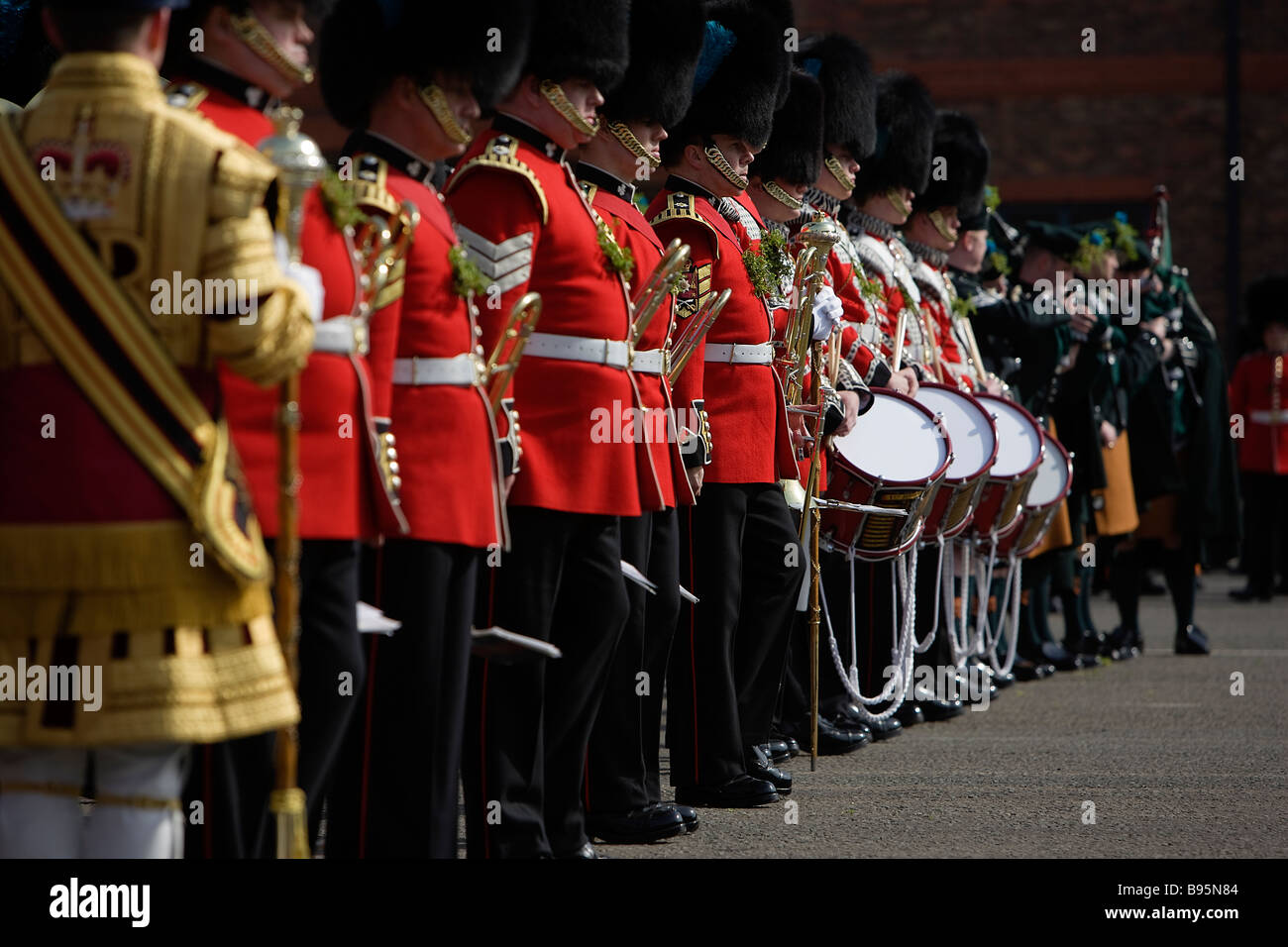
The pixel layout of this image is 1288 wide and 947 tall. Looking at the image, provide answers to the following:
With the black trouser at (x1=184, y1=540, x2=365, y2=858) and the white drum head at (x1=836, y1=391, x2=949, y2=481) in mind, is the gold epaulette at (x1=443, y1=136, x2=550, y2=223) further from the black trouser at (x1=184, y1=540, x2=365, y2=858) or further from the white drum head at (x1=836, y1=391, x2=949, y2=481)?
the white drum head at (x1=836, y1=391, x2=949, y2=481)

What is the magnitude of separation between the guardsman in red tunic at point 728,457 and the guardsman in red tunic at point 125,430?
109 inches

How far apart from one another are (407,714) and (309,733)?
0.37 meters

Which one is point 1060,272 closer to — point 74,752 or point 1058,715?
point 1058,715

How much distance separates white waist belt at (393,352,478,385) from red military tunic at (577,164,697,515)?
96 centimetres

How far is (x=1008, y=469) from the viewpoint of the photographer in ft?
27.4

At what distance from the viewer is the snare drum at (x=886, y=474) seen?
23.8 ft

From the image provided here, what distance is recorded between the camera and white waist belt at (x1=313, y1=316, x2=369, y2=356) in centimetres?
386

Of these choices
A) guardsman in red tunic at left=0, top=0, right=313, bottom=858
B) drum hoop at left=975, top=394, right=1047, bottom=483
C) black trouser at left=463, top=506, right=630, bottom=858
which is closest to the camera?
guardsman in red tunic at left=0, top=0, right=313, bottom=858

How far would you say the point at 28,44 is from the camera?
5.76 m

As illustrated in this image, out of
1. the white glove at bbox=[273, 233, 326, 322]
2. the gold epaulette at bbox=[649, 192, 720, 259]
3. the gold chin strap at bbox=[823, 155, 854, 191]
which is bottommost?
the white glove at bbox=[273, 233, 326, 322]

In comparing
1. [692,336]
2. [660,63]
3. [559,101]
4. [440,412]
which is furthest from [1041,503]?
[440,412]

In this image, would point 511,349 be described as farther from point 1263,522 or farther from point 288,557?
point 1263,522

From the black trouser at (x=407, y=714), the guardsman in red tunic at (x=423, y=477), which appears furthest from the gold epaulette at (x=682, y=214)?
the black trouser at (x=407, y=714)

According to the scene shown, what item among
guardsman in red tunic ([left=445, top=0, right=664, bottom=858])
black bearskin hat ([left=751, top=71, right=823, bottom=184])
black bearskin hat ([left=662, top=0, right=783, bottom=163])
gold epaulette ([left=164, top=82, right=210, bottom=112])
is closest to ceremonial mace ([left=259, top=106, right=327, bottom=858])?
gold epaulette ([left=164, top=82, right=210, bottom=112])
